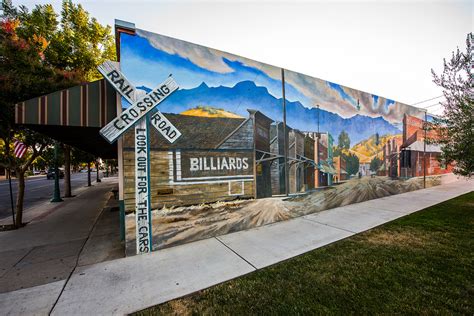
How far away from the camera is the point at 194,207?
4.87 meters

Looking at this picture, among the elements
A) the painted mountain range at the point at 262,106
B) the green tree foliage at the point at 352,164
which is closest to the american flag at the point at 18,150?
the painted mountain range at the point at 262,106

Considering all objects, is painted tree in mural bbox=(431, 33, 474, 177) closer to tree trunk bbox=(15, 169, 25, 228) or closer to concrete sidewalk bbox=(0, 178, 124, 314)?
concrete sidewalk bbox=(0, 178, 124, 314)

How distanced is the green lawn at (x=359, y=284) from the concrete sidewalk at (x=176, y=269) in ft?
0.95

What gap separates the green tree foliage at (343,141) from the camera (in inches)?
313

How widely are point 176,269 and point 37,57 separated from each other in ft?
28.5

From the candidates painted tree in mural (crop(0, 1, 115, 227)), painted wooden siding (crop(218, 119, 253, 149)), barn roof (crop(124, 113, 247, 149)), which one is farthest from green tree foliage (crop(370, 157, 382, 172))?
painted tree in mural (crop(0, 1, 115, 227))

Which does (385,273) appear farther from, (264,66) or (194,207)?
(264,66)

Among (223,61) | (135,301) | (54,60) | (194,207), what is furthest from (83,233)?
(54,60)

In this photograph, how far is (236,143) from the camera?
17.9 feet

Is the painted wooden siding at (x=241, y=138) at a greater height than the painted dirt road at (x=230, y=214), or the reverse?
the painted wooden siding at (x=241, y=138)

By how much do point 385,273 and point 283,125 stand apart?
4425mm

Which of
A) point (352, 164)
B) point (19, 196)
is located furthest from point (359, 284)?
point (19, 196)

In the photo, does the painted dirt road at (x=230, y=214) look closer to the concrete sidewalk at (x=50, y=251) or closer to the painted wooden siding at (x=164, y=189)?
the painted wooden siding at (x=164, y=189)

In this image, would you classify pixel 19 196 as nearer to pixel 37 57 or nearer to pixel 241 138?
pixel 37 57
